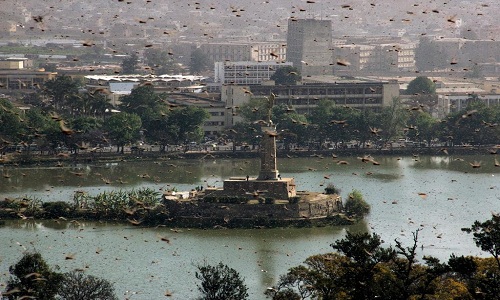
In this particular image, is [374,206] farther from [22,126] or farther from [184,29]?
[184,29]

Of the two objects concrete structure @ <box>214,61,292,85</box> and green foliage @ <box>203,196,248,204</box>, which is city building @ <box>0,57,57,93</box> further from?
green foliage @ <box>203,196,248,204</box>

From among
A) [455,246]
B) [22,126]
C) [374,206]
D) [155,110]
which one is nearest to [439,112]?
[155,110]

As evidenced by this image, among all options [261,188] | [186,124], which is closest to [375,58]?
[186,124]

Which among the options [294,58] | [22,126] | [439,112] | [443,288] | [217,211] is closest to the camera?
[443,288]

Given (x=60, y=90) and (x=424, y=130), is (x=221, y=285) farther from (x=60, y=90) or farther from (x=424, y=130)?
(x=60, y=90)

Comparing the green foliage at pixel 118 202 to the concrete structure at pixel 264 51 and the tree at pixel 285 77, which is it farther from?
the concrete structure at pixel 264 51

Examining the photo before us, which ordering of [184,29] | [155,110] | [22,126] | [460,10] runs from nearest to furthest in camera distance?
[22,126]
[155,110]
[184,29]
[460,10]
